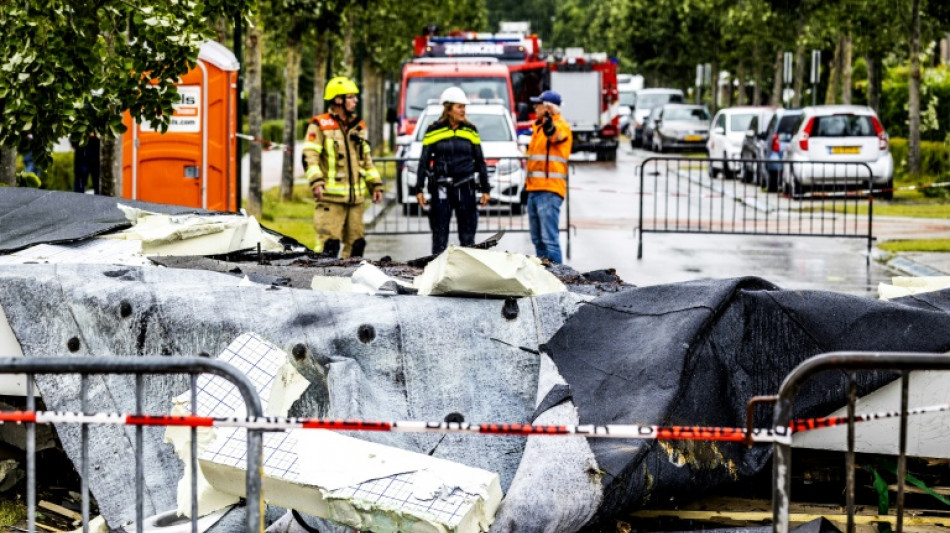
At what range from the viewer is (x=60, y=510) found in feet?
20.9

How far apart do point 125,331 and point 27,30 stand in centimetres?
438

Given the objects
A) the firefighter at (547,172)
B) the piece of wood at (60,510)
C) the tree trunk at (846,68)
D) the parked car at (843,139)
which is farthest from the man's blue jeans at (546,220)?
the tree trunk at (846,68)

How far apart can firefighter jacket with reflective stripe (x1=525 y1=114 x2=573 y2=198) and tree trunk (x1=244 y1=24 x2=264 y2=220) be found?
733cm

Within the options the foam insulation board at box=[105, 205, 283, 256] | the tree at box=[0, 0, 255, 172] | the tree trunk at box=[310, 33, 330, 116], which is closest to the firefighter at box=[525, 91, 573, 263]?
the tree at box=[0, 0, 255, 172]

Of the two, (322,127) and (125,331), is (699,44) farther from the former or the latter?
(125,331)

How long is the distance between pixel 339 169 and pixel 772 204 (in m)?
14.0

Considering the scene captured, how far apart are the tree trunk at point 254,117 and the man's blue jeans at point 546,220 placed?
287 inches

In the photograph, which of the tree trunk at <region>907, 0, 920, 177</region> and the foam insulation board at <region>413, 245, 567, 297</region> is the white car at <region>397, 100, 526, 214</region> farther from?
the foam insulation board at <region>413, 245, 567, 297</region>

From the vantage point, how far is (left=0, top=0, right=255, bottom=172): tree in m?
10.3

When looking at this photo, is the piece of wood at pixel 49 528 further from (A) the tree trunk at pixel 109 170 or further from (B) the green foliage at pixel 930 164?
(B) the green foliage at pixel 930 164

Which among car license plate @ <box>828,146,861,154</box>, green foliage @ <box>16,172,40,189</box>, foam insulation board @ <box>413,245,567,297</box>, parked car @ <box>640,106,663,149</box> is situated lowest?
foam insulation board @ <box>413,245,567,297</box>

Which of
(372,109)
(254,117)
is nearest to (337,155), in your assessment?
(254,117)

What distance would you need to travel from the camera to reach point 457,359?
21.0 ft

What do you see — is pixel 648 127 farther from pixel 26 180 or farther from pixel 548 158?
pixel 26 180
